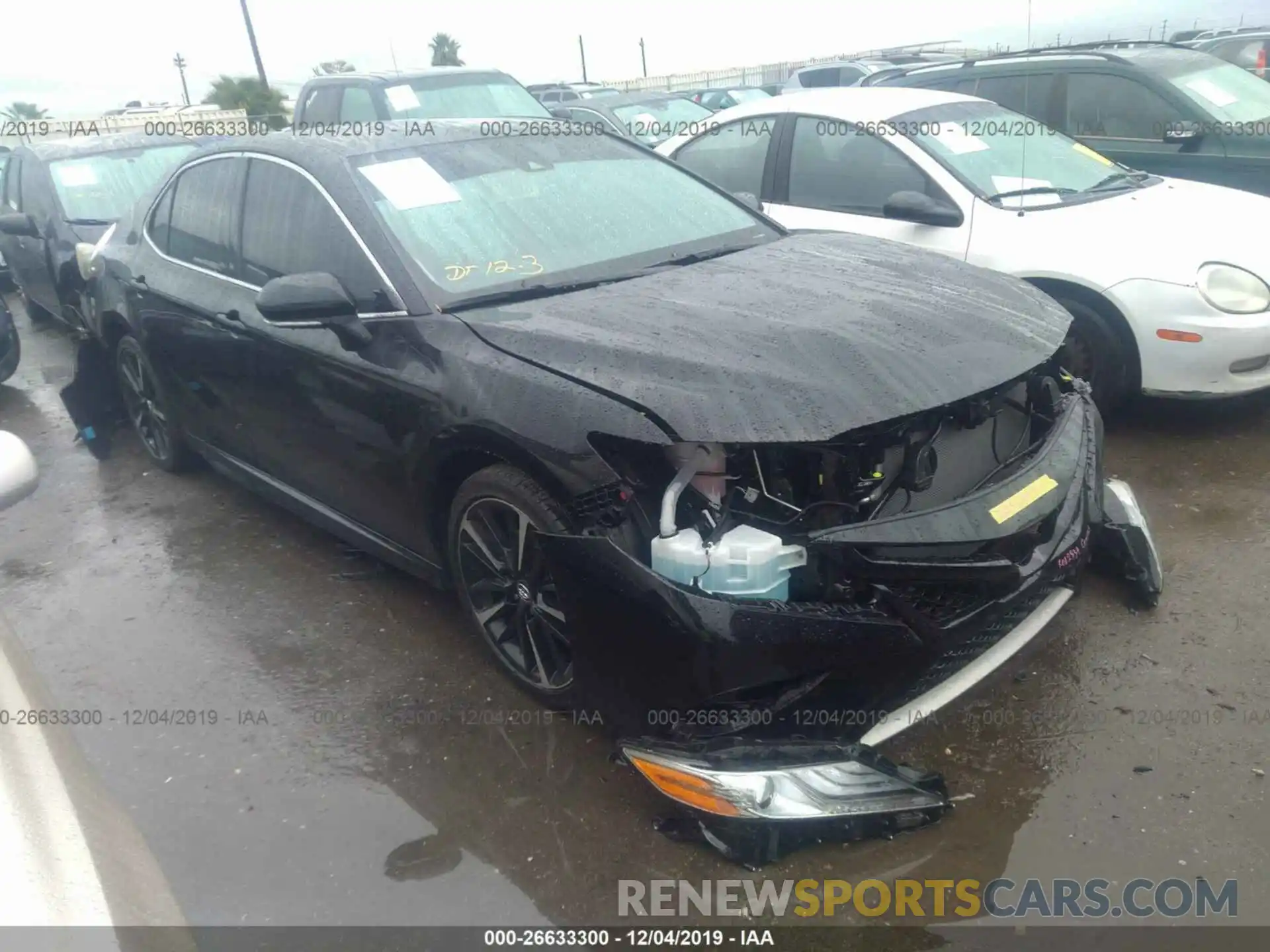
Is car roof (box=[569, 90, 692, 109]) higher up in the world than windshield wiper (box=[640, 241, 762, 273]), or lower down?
higher up

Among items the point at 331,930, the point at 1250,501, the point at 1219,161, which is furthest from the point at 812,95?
the point at 331,930

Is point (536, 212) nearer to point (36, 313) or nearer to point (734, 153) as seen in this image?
point (734, 153)

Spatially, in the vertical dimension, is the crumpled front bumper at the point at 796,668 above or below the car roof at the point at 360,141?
below

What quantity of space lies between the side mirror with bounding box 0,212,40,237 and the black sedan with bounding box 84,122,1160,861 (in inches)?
154

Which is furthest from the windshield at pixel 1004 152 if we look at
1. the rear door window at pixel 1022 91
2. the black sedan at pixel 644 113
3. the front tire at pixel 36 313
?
the front tire at pixel 36 313

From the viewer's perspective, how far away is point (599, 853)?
257 centimetres

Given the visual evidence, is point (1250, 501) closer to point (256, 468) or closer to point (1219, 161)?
point (1219, 161)

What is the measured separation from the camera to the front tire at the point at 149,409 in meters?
4.87

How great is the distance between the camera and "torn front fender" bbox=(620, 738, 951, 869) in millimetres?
2301

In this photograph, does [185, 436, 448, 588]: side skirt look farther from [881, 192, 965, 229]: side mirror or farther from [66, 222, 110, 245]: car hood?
[66, 222, 110, 245]: car hood

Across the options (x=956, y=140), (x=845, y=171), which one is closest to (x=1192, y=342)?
(x=956, y=140)

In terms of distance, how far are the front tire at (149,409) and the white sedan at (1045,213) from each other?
334cm

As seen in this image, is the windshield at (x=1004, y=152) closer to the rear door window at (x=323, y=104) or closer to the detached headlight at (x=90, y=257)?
the detached headlight at (x=90, y=257)

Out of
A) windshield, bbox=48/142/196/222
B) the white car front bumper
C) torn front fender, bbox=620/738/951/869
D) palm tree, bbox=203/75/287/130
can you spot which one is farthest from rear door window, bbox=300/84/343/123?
palm tree, bbox=203/75/287/130
